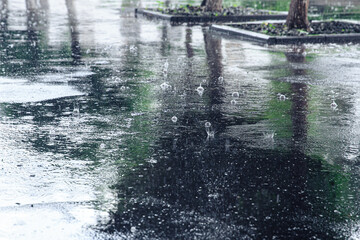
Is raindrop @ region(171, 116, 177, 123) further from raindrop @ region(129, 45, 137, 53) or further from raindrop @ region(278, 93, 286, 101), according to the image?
raindrop @ region(129, 45, 137, 53)

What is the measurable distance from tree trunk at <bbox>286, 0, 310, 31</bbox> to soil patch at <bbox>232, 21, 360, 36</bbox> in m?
0.24

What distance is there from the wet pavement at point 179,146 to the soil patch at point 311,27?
2889 millimetres

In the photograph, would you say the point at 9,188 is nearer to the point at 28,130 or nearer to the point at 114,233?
the point at 114,233

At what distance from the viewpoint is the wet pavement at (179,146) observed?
4.45 metres

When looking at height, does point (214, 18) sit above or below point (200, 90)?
above

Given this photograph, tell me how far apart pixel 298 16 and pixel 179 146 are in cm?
1116

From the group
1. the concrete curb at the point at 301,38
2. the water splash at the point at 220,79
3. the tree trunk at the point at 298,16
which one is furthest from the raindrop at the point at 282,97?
the tree trunk at the point at 298,16

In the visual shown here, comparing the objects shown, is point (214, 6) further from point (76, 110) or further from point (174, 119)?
point (174, 119)

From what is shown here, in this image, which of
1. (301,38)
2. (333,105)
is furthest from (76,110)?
(301,38)

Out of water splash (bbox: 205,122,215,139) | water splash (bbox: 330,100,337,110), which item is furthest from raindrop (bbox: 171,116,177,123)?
water splash (bbox: 330,100,337,110)

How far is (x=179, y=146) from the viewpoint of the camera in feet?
20.8

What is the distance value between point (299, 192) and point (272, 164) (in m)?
0.76

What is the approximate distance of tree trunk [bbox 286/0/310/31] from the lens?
1652 cm

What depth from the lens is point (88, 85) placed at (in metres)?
9.67
